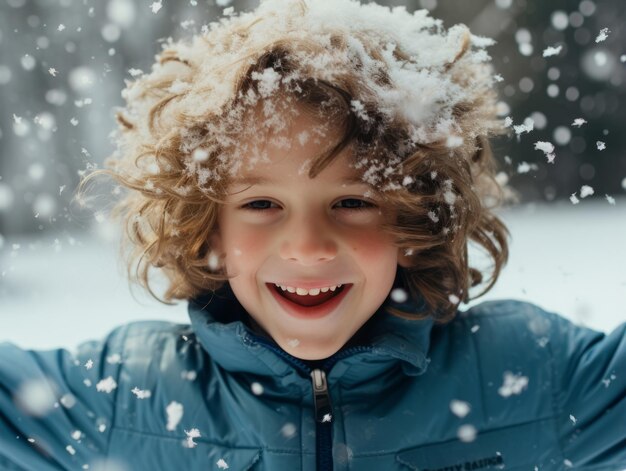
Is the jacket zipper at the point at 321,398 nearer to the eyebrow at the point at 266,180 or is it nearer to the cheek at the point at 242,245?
the cheek at the point at 242,245

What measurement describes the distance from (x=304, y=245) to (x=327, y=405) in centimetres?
35

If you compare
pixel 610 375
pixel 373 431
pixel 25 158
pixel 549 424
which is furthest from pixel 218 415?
pixel 25 158

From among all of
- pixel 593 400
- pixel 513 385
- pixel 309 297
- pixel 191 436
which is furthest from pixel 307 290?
pixel 593 400

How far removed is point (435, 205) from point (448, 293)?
209 mm

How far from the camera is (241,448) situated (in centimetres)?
138

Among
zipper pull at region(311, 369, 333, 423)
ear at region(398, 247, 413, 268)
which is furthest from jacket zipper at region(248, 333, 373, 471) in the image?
ear at region(398, 247, 413, 268)

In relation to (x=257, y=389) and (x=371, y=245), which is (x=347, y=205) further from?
(x=257, y=389)

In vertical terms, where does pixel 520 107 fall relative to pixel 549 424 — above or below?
above

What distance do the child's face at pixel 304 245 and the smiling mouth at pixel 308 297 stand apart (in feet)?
0.11

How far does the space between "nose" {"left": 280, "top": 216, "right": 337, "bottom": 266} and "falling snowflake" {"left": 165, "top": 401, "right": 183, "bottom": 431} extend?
0.42m

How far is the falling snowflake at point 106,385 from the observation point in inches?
56.2

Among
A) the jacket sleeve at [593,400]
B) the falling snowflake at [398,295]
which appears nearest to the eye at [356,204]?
the falling snowflake at [398,295]

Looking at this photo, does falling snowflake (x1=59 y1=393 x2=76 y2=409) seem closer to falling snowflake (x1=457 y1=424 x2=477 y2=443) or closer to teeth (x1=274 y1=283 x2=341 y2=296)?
teeth (x1=274 y1=283 x2=341 y2=296)

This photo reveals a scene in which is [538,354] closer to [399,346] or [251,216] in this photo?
[399,346]
